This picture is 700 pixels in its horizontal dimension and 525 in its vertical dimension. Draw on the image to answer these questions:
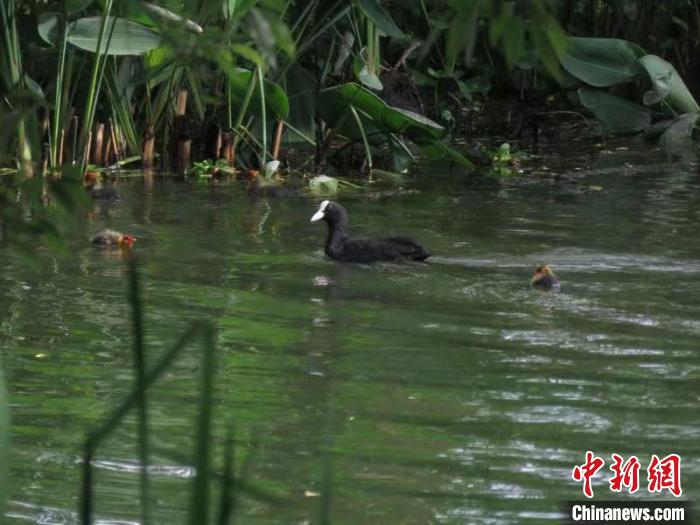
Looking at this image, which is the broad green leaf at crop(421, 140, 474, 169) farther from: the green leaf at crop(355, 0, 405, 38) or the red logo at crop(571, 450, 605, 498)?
the red logo at crop(571, 450, 605, 498)

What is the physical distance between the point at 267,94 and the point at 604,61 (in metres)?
3.84

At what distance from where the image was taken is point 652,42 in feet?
64.8

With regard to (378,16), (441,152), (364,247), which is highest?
(378,16)

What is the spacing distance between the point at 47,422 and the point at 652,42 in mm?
14833

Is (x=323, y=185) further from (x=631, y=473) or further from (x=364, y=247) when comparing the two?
(x=631, y=473)

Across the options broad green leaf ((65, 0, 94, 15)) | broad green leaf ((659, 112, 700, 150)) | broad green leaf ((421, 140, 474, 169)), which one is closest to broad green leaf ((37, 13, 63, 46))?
→ broad green leaf ((65, 0, 94, 15))

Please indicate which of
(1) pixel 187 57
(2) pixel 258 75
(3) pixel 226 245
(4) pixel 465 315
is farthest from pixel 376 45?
(1) pixel 187 57

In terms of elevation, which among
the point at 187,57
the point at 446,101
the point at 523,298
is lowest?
the point at 446,101

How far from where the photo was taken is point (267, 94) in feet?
48.4

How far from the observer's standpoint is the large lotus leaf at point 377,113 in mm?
14734

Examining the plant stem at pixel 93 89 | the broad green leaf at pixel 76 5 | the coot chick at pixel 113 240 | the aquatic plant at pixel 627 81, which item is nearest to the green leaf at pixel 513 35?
the coot chick at pixel 113 240

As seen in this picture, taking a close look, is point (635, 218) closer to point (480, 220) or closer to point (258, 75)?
point (480, 220)

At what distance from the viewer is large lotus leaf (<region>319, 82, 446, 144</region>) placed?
1473cm

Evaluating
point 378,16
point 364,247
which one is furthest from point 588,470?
point 378,16
